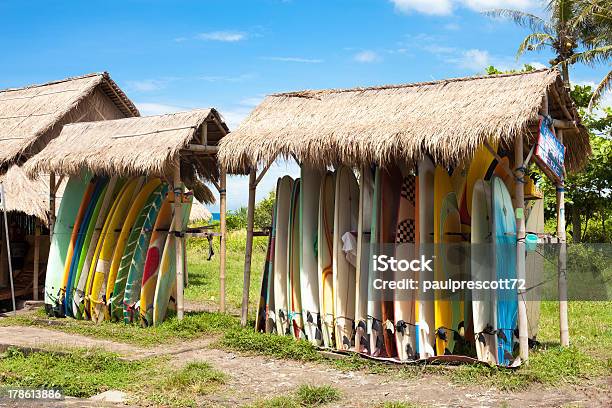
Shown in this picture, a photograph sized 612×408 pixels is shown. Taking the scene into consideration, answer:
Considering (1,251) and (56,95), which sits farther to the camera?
(56,95)

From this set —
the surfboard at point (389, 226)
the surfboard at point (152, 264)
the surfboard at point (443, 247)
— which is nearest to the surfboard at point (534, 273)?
the surfboard at point (443, 247)

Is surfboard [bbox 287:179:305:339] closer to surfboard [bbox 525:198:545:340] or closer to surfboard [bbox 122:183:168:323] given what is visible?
surfboard [bbox 122:183:168:323]

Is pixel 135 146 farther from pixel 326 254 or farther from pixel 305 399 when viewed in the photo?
pixel 305 399

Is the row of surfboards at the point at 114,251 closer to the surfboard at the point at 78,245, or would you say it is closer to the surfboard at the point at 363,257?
the surfboard at the point at 78,245

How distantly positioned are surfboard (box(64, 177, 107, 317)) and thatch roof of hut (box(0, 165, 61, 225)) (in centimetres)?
104

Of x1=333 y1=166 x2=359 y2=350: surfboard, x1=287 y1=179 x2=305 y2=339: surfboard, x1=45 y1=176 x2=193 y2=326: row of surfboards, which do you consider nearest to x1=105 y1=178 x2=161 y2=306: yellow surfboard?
x1=45 y1=176 x2=193 y2=326: row of surfboards

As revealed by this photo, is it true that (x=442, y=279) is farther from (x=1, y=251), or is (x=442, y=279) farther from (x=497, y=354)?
(x=1, y=251)

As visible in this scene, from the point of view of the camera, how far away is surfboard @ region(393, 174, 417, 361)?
6727 millimetres

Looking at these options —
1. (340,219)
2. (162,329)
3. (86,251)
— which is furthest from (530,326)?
(86,251)

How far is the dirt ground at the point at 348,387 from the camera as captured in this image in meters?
5.48

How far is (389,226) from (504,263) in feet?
3.86

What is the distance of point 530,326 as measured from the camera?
7148 mm

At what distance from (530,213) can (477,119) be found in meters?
1.62

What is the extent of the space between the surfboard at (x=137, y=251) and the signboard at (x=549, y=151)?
4.65 m
